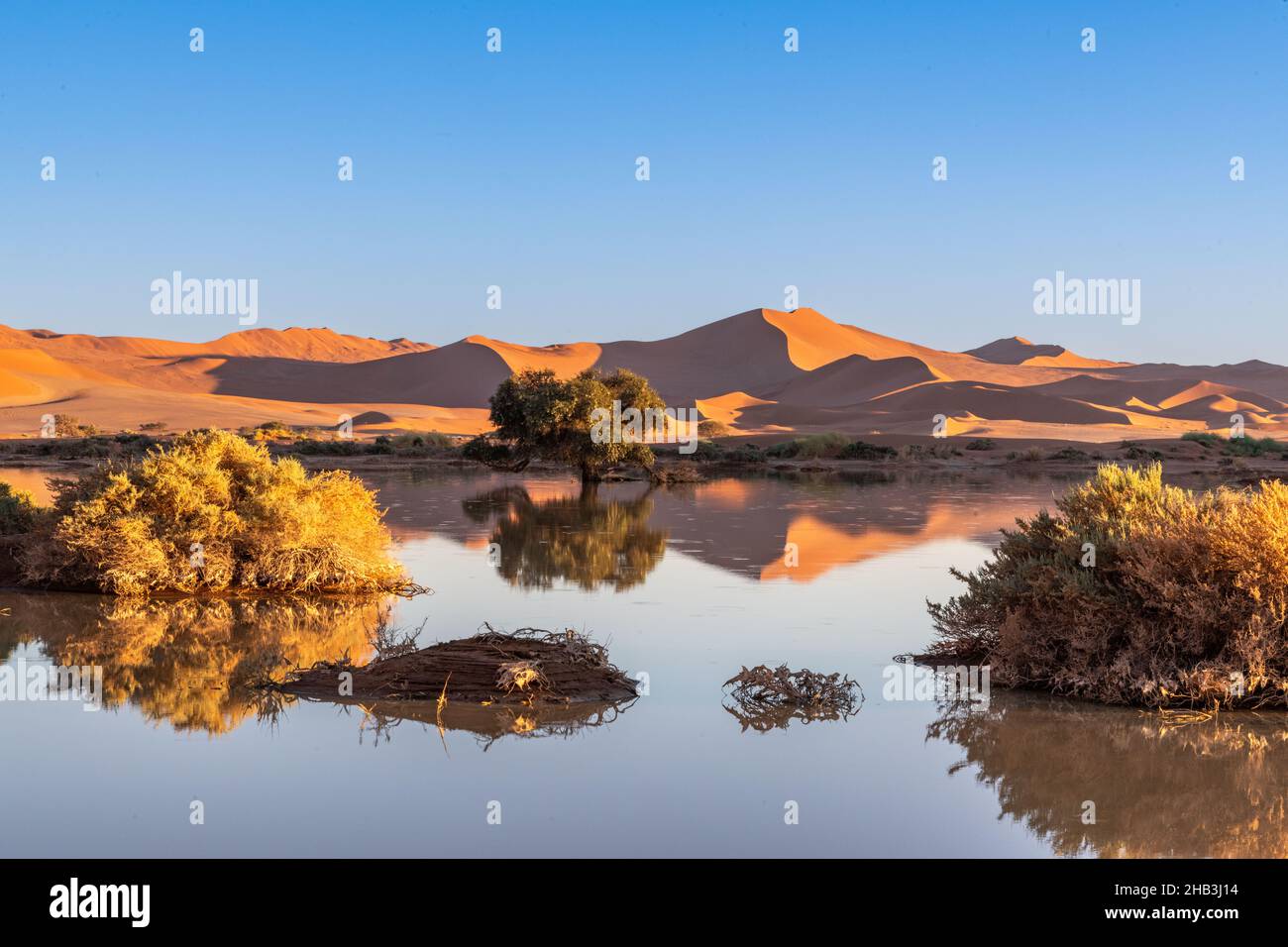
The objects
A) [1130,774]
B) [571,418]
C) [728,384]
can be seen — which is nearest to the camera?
[1130,774]

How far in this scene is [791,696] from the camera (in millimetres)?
7805

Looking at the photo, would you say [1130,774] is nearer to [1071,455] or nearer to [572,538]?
[572,538]

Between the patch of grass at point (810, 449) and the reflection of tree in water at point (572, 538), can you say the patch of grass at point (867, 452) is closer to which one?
the patch of grass at point (810, 449)

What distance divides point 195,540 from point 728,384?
343 ft

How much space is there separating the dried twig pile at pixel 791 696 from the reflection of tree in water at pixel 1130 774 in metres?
0.63

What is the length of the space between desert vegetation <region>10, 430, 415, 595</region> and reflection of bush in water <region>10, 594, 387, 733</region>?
364 mm

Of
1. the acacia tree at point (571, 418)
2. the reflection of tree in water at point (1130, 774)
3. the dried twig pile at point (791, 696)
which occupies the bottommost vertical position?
the reflection of tree in water at point (1130, 774)

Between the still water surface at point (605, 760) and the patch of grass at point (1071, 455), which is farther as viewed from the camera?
the patch of grass at point (1071, 455)

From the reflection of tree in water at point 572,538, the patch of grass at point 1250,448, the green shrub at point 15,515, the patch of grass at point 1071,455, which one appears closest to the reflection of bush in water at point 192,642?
the green shrub at point 15,515

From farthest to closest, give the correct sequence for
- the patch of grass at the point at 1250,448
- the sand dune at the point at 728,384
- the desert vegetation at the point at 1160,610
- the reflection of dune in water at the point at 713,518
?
1. the sand dune at the point at 728,384
2. the patch of grass at the point at 1250,448
3. the reflection of dune in water at the point at 713,518
4. the desert vegetation at the point at 1160,610

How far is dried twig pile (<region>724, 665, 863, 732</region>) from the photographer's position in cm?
764

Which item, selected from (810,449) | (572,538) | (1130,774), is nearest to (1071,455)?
(810,449)

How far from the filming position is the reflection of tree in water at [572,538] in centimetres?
1353

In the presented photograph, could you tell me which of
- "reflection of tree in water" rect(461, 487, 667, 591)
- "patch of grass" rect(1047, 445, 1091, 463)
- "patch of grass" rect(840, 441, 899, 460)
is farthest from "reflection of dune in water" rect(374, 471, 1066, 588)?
"patch of grass" rect(840, 441, 899, 460)
